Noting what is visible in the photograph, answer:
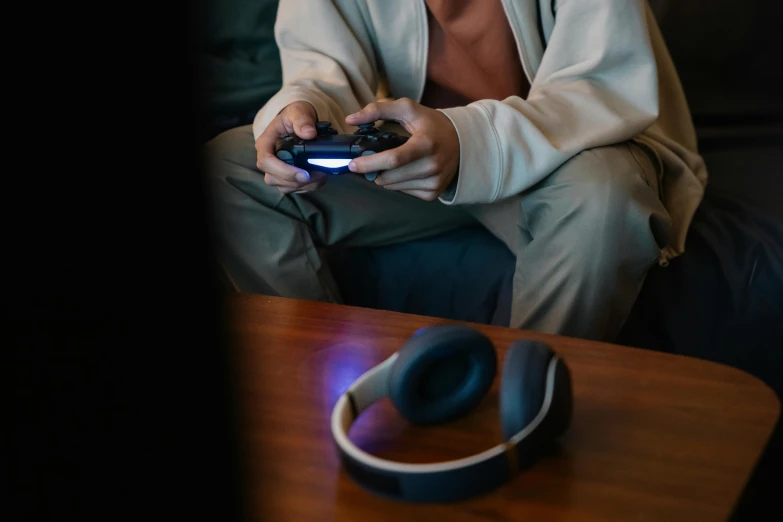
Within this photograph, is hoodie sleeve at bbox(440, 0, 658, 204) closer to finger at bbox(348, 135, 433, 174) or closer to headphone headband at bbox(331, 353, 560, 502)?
finger at bbox(348, 135, 433, 174)

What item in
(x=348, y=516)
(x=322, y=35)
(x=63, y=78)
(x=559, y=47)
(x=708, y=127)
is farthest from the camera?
(x=708, y=127)

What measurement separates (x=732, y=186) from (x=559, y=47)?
1.22 ft

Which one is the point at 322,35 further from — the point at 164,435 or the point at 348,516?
the point at 164,435

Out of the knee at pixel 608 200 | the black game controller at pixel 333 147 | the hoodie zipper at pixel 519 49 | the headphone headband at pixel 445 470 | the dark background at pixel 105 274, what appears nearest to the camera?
the dark background at pixel 105 274

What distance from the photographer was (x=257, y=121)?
1028 mm

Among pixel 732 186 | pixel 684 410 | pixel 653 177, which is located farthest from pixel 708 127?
pixel 684 410

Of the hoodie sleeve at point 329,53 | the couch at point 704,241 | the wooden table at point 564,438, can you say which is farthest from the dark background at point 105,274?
the hoodie sleeve at point 329,53

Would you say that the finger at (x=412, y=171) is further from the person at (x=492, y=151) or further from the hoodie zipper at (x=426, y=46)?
the hoodie zipper at (x=426, y=46)

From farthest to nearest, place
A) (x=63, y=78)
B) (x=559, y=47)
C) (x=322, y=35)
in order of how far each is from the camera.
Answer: (x=322, y=35)
(x=559, y=47)
(x=63, y=78)

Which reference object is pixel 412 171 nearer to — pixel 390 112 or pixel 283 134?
pixel 390 112

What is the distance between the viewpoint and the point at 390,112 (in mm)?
812

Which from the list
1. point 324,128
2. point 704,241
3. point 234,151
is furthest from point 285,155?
point 704,241

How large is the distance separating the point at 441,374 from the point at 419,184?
367mm

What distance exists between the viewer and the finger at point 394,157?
75 cm
